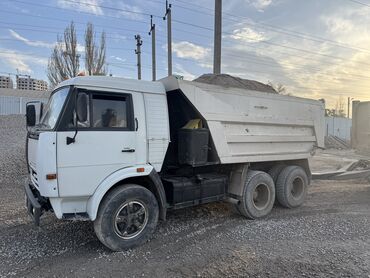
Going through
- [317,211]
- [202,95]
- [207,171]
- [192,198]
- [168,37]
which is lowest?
[317,211]

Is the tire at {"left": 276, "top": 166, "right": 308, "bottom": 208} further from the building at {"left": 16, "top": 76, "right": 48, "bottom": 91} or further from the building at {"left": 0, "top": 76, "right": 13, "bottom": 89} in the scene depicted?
the building at {"left": 0, "top": 76, "right": 13, "bottom": 89}

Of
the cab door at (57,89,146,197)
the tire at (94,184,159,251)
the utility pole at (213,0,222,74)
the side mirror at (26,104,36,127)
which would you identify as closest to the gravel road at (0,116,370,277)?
the tire at (94,184,159,251)

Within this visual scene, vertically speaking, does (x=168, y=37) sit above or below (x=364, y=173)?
above

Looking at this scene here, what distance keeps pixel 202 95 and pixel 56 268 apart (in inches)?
134

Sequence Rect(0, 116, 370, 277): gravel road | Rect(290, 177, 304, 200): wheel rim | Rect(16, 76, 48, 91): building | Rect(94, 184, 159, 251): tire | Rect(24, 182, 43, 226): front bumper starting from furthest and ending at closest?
Rect(16, 76, 48, 91): building, Rect(290, 177, 304, 200): wheel rim, Rect(94, 184, 159, 251): tire, Rect(24, 182, 43, 226): front bumper, Rect(0, 116, 370, 277): gravel road

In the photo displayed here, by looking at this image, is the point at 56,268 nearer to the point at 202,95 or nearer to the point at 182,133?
the point at 182,133

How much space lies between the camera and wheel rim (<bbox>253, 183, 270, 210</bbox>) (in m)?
6.54

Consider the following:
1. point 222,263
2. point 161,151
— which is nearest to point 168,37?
point 161,151

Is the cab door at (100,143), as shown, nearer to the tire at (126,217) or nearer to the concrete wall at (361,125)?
the tire at (126,217)

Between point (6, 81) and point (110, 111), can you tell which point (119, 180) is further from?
point (6, 81)

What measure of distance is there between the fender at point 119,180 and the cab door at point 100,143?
0.07m

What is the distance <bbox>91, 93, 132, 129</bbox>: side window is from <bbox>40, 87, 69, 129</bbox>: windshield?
440 mm

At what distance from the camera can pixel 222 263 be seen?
13.9 feet

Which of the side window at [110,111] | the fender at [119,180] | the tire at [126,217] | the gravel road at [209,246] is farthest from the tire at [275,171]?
the side window at [110,111]
